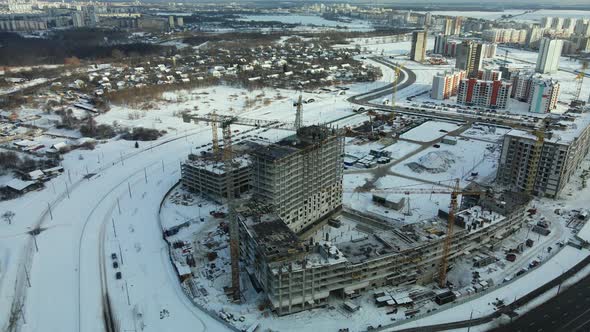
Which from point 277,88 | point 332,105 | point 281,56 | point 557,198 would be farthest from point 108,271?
point 281,56

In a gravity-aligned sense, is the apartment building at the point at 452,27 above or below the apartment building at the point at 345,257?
above

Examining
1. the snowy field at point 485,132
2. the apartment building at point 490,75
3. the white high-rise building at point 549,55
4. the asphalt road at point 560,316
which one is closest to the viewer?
the asphalt road at point 560,316

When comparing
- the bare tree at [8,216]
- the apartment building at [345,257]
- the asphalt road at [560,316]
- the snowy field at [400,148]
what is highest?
the apartment building at [345,257]

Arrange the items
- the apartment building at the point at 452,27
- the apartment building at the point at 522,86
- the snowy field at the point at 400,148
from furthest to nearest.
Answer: the apartment building at the point at 452,27
the apartment building at the point at 522,86
the snowy field at the point at 400,148

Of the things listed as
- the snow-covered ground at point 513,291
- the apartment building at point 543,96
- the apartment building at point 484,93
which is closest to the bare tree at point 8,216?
the snow-covered ground at point 513,291

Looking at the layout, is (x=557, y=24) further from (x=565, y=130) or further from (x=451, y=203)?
(x=451, y=203)

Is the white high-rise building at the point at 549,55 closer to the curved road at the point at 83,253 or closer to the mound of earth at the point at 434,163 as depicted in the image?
the mound of earth at the point at 434,163

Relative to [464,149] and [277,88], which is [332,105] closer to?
[277,88]
